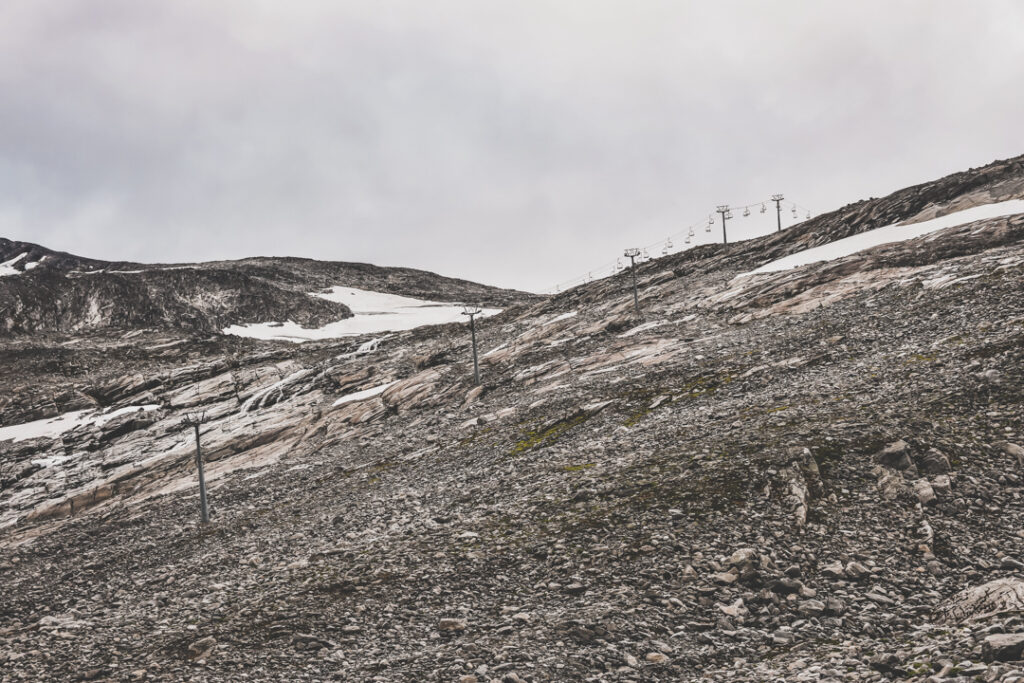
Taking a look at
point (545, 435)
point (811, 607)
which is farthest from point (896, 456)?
point (545, 435)

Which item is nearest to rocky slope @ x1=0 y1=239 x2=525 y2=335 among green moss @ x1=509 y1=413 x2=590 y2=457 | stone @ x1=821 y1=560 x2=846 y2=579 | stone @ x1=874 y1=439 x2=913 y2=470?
green moss @ x1=509 y1=413 x2=590 y2=457

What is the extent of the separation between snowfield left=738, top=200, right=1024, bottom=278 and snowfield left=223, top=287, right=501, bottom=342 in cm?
5016

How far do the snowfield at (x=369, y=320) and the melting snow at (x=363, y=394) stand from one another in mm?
40614

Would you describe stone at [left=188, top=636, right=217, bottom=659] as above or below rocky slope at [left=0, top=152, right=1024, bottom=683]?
below

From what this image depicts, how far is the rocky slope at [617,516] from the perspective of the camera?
→ 1469cm

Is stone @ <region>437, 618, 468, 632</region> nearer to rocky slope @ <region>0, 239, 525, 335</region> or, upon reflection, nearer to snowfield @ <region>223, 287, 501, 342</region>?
snowfield @ <region>223, 287, 501, 342</region>

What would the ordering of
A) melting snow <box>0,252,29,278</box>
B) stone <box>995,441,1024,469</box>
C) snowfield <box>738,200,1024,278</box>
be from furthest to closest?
melting snow <box>0,252,29,278</box>, snowfield <box>738,200,1024,278</box>, stone <box>995,441,1024,469</box>

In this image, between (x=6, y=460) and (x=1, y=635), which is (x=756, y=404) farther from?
(x=6, y=460)

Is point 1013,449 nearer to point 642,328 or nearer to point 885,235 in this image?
point 642,328

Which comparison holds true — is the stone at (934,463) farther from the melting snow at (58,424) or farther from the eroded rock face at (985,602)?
the melting snow at (58,424)

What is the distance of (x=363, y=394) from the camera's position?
52.4 metres

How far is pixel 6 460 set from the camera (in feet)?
185

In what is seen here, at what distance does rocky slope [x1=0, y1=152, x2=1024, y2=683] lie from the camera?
14688 mm

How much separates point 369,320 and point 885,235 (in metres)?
78.7
